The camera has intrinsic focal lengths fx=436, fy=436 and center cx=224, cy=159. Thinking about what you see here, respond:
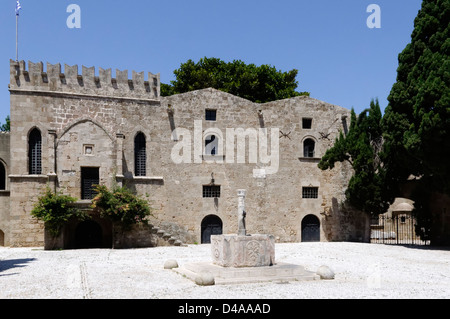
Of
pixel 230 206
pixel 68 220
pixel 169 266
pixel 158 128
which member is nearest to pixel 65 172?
pixel 68 220

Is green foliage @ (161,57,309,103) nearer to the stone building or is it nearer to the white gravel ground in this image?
the stone building

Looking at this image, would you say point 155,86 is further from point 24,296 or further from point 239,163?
point 24,296

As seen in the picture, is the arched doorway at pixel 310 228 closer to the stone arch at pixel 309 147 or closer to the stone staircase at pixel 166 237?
the stone arch at pixel 309 147

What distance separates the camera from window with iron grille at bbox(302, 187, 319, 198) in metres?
25.8

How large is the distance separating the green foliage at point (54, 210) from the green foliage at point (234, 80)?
1507 centimetres

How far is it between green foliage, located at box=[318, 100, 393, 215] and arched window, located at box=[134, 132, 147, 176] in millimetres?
9859

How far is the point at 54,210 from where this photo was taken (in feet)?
67.3

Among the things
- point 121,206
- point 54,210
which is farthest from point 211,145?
point 54,210

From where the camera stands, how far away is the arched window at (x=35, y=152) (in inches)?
869

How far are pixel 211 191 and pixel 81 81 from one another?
9.19m

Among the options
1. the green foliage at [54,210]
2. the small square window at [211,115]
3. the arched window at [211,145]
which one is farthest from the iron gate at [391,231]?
the green foliage at [54,210]

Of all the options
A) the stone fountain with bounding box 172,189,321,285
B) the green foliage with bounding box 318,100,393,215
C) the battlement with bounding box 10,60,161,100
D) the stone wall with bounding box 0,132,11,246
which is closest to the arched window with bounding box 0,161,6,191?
the stone wall with bounding box 0,132,11,246

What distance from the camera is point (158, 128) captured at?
23969 mm

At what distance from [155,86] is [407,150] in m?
13.5
